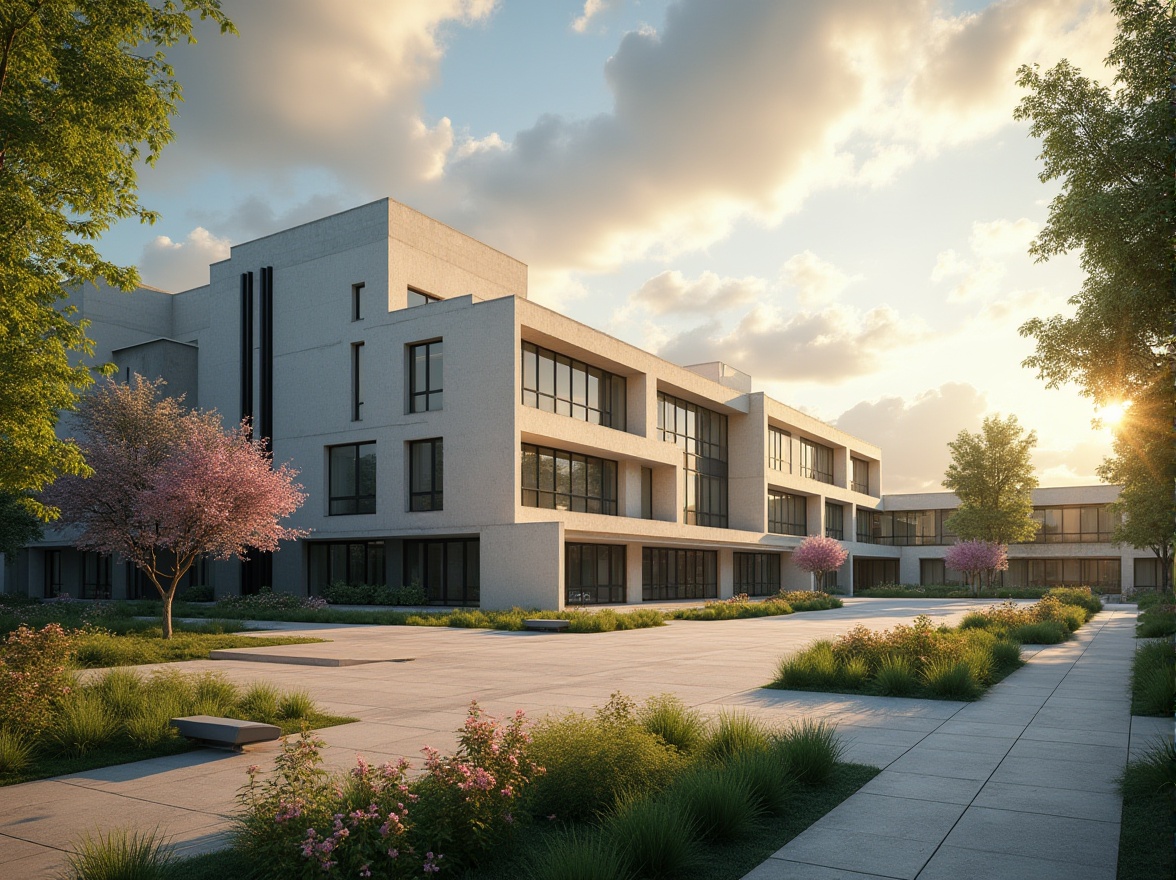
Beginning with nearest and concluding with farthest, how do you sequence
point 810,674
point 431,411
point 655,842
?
point 655,842, point 810,674, point 431,411

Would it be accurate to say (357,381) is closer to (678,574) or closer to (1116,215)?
(678,574)

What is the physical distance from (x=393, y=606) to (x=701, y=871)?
31148 mm

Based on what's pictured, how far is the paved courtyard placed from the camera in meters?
5.70

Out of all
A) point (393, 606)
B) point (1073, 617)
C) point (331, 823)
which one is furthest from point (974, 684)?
point (393, 606)

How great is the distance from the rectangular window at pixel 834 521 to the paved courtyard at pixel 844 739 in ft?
165

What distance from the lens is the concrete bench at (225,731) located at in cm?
860

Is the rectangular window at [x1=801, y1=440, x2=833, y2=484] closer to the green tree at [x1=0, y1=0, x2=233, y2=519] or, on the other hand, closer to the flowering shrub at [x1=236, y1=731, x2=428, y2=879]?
the green tree at [x1=0, y1=0, x2=233, y2=519]

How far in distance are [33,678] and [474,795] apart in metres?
6.10

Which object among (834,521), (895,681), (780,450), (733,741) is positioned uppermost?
(780,450)

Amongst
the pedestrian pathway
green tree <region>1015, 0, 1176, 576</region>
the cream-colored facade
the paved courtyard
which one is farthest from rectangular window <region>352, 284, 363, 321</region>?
the pedestrian pathway

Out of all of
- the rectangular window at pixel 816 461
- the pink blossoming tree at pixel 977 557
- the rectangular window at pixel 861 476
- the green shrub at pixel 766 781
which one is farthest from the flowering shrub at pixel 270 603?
the rectangular window at pixel 861 476

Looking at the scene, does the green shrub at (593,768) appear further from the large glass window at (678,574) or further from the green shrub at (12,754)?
the large glass window at (678,574)

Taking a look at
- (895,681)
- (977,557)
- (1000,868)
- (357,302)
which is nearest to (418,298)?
(357,302)

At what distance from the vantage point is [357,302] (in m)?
37.6
